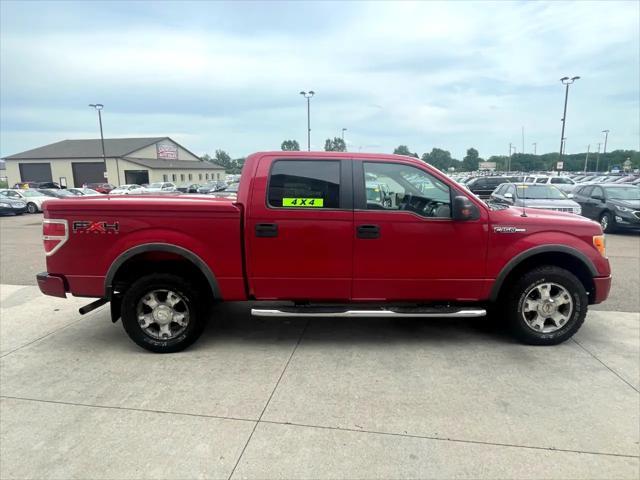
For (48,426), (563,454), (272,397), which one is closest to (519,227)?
(563,454)

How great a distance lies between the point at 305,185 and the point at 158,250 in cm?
151

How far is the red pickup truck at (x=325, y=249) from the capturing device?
3945 mm

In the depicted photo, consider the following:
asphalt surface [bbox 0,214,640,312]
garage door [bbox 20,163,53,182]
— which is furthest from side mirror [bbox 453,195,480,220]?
garage door [bbox 20,163,53,182]

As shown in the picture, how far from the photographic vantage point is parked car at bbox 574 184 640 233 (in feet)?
39.5

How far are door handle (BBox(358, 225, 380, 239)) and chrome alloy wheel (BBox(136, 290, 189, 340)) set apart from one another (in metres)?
1.83

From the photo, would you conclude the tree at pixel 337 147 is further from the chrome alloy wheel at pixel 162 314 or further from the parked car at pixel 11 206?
the parked car at pixel 11 206

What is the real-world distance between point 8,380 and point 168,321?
1371 mm

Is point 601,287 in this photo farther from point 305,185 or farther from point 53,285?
point 53,285

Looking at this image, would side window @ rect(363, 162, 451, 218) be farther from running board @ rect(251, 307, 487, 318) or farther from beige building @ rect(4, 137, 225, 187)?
beige building @ rect(4, 137, 225, 187)

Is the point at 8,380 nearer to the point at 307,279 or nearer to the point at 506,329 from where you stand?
the point at 307,279

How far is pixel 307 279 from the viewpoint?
13.3 feet

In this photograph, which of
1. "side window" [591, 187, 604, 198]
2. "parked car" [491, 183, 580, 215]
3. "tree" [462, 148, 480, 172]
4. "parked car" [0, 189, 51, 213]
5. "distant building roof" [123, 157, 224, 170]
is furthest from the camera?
"tree" [462, 148, 480, 172]

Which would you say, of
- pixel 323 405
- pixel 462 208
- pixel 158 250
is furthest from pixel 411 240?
pixel 158 250

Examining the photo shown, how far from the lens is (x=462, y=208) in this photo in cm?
391
